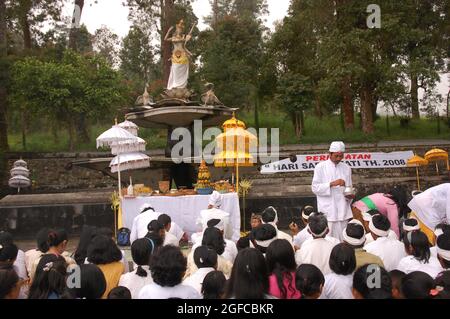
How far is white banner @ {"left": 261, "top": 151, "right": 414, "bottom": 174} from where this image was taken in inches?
772

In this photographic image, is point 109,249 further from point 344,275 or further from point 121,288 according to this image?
point 344,275

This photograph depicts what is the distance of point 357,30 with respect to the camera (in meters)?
19.2

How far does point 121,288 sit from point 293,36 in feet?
74.0

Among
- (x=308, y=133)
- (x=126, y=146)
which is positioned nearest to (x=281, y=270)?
(x=126, y=146)

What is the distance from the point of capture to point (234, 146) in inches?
364

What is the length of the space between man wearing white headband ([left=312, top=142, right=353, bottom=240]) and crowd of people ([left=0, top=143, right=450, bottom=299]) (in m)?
1.13

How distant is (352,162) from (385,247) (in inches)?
611

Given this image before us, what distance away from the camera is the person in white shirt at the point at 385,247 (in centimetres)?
482

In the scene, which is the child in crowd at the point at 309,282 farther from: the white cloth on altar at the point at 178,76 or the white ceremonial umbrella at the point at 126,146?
the white cloth on altar at the point at 178,76

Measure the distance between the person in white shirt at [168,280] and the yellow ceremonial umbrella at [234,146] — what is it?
18.8ft

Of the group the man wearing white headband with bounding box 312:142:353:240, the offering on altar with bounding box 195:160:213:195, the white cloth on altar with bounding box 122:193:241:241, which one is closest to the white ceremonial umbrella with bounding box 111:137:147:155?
the white cloth on altar with bounding box 122:193:241:241
